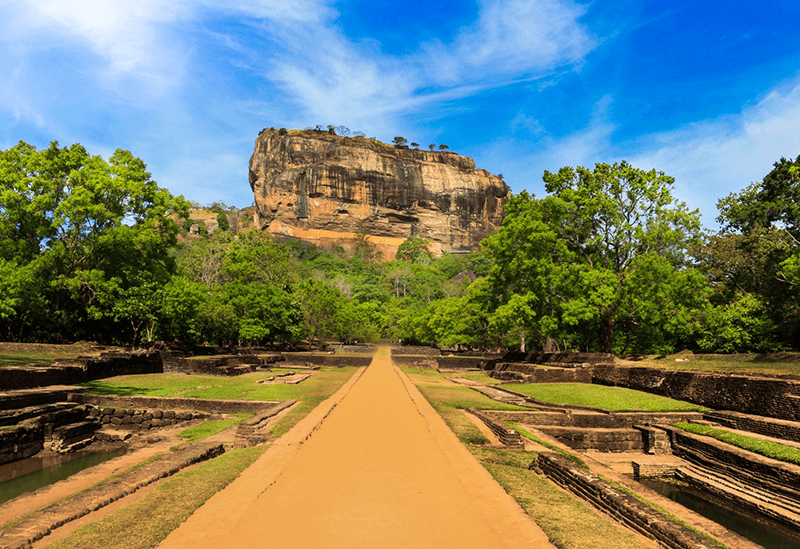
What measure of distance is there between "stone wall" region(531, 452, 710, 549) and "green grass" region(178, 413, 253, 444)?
632cm

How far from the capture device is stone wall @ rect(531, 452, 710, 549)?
14.1 ft

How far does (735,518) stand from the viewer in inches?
284

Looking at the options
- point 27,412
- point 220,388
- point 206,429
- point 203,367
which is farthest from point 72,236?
point 206,429

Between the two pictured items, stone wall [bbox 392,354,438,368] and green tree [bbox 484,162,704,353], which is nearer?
green tree [bbox 484,162,704,353]

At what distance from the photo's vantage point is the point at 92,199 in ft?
72.8

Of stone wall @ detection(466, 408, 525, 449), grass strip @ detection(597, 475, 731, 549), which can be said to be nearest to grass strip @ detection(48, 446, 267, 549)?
stone wall @ detection(466, 408, 525, 449)

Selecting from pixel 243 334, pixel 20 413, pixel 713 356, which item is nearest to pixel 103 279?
pixel 243 334

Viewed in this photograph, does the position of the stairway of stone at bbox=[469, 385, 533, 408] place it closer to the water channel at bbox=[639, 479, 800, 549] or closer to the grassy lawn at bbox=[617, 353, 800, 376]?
the water channel at bbox=[639, 479, 800, 549]

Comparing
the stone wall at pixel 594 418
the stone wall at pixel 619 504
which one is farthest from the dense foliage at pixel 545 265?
the stone wall at pixel 619 504

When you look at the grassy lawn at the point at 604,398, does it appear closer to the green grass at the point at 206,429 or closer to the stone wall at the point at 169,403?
the stone wall at the point at 169,403

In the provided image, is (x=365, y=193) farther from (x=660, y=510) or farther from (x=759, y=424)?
(x=660, y=510)

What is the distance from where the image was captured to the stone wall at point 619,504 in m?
4.30

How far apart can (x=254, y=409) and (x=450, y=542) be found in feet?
28.6

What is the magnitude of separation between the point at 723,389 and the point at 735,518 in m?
5.78
